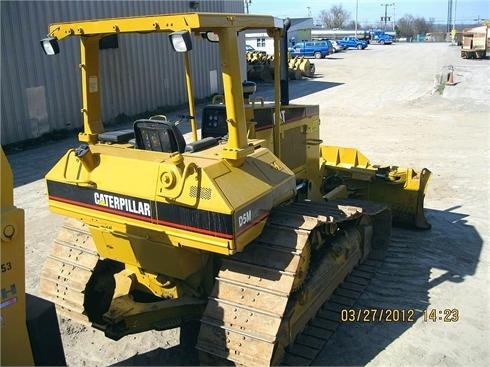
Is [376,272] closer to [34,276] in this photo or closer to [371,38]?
[34,276]

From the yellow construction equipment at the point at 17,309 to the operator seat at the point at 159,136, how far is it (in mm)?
1354

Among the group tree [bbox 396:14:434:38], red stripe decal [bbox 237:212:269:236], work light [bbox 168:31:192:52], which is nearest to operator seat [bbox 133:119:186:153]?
red stripe decal [bbox 237:212:269:236]

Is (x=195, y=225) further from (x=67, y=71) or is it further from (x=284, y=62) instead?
(x=67, y=71)

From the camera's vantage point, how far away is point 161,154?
423 centimetres

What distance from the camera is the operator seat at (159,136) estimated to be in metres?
4.29

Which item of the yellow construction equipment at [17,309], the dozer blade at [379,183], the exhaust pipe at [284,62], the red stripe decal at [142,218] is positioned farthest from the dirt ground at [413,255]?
the exhaust pipe at [284,62]

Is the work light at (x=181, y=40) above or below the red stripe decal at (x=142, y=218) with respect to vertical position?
above

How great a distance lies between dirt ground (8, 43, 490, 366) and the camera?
4777 mm

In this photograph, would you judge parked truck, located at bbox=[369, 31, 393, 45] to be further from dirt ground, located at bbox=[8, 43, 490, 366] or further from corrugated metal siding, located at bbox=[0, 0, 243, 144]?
corrugated metal siding, located at bbox=[0, 0, 243, 144]

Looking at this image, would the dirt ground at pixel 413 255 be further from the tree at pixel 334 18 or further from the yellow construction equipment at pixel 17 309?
the tree at pixel 334 18

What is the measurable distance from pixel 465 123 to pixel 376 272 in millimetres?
11438

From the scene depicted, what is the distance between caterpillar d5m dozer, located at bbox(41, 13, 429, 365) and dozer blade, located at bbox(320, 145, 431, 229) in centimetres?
224

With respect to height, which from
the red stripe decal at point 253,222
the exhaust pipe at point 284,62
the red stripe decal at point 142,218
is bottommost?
the red stripe decal at point 253,222

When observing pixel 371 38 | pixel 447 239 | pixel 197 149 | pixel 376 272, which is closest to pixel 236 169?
pixel 197 149
